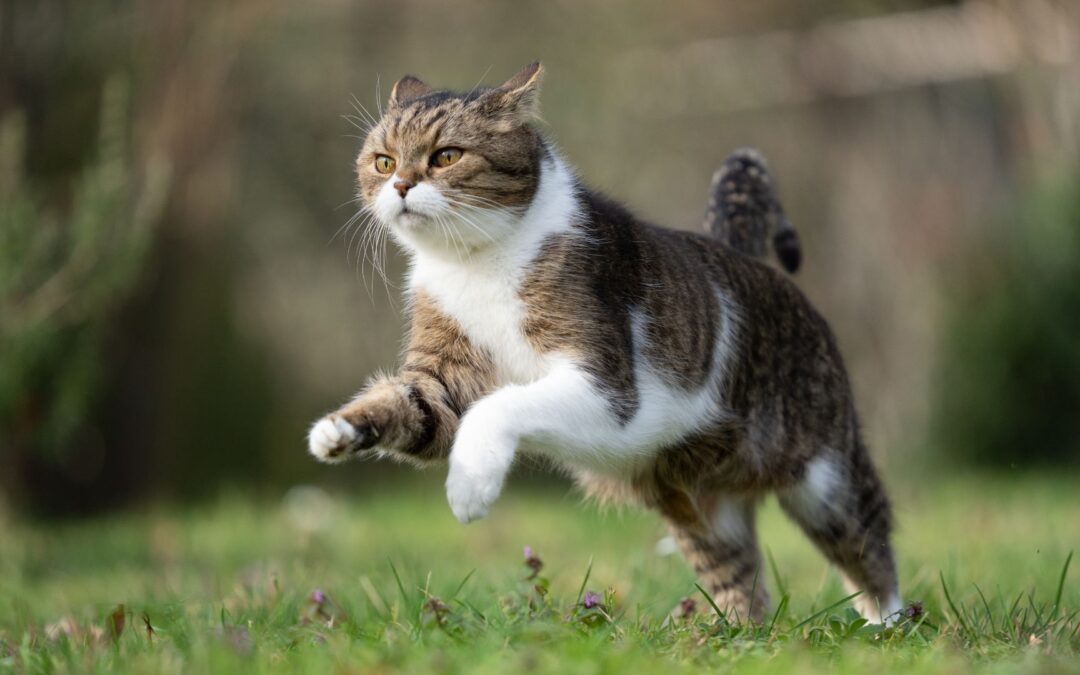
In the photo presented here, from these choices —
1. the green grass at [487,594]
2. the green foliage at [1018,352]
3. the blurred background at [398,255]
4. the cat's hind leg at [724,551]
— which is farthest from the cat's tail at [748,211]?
the green foliage at [1018,352]

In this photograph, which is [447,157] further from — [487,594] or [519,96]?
[487,594]

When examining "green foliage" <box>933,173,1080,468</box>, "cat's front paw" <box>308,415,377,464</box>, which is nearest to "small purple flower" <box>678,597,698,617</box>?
"cat's front paw" <box>308,415,377,464</box>

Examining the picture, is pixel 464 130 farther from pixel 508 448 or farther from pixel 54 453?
pixel 54 453

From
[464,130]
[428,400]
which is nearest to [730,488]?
[428,400]

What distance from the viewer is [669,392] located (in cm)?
338

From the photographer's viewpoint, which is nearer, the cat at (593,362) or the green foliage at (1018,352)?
the cat at (593,362)

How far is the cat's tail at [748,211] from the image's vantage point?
4.21m

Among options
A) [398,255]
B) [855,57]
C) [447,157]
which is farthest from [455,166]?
[855,57]

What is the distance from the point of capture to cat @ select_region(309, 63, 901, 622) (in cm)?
304

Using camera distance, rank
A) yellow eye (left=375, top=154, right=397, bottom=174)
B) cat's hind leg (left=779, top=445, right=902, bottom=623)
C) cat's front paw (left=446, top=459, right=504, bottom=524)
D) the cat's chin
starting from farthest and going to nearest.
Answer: cat's hind leg (left=779, top=445, right=902, bottom=623), yellow eye (left=375, top=154, right=397, bottom=174), the cat's chin, cat's front paw (left=446, top=459, right=504, bottom=524)

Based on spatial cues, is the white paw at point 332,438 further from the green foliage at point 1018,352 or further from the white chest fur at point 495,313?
the green foliage at point 1018,352

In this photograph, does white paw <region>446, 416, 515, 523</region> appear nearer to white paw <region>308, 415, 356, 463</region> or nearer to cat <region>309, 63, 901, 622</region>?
cat <region>309, 63, 901, 622</region>

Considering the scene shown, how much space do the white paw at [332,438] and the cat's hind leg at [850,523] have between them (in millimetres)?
1511

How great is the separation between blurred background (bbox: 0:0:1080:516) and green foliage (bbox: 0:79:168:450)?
21 millimetres
